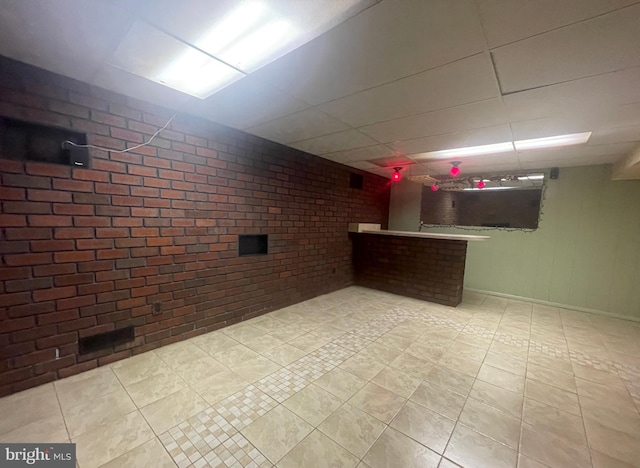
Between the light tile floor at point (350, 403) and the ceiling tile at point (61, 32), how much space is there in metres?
2.29

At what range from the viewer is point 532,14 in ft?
3.66

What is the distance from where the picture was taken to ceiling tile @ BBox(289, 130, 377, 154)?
2914 millimetres

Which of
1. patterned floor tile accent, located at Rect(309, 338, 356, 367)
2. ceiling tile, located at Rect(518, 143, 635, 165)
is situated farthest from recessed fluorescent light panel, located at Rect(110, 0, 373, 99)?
ceiling tile, located at Rect(518, 143, 635, 165)

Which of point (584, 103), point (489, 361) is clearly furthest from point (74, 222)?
point (584, 103)

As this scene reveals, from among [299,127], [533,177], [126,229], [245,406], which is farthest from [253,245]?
[533,177]

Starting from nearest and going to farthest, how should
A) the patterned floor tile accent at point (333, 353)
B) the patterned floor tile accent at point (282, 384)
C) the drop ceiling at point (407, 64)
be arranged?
1. the drop ceiling at point (407, 64)
2. the patterned floor tile accent at point (282, 384)
3. the patterned floor tile accent at point (333, 353)

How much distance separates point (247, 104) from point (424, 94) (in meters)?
1.49

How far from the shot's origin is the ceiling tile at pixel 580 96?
1575mm

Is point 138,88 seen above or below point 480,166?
above

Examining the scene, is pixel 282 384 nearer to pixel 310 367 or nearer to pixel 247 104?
pixel 310 367

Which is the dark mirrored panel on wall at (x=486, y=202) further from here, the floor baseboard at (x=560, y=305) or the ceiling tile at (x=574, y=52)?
the ceiling tile at (x=574, y=52)

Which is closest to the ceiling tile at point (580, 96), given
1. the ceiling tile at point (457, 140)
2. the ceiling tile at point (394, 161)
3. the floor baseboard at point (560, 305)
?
the ceiling tile at point (457, 140)

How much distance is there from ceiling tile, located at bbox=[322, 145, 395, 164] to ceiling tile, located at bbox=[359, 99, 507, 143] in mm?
453

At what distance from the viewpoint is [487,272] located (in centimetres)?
470
